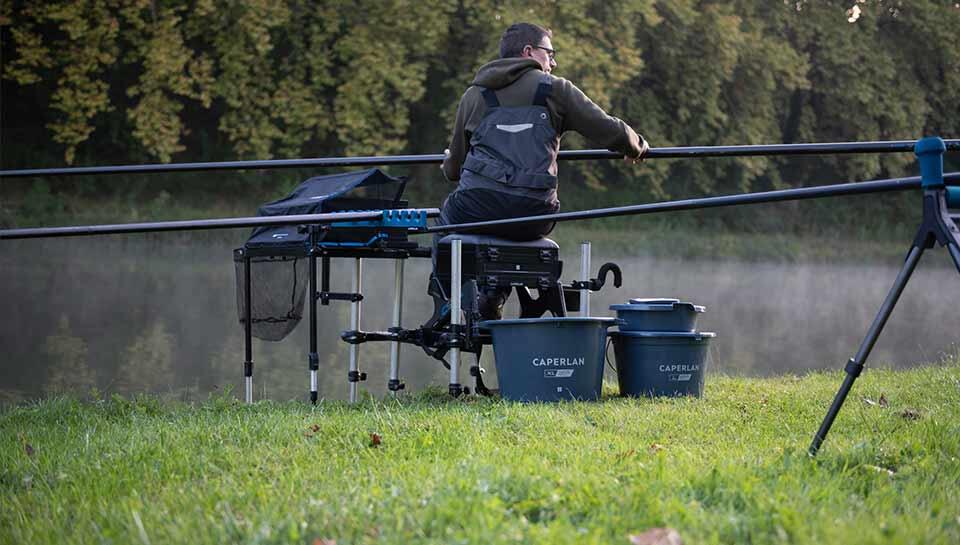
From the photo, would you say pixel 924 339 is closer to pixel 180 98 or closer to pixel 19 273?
pixel 19 273

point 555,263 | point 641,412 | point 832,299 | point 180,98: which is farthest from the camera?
point 180,98

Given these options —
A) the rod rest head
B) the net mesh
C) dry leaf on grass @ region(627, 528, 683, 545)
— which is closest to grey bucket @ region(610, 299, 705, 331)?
the rod rest head

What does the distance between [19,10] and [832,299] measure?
1365 cm

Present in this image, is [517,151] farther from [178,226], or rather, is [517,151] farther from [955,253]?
[955,253]

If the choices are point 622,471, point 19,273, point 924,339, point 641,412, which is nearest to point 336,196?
point 641,412

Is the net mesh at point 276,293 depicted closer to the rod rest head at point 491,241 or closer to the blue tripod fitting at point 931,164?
the rod rest head at point 491,241

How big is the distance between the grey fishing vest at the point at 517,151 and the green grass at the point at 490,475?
1.04 m

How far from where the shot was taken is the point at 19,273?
15109 millimetres

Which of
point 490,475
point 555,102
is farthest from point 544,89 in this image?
point 490,475

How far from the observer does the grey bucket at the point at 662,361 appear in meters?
5.69

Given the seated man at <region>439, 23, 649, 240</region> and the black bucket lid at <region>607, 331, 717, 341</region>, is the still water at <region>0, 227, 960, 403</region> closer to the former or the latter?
the seated man at <region>439, 23, 649, 240</region>

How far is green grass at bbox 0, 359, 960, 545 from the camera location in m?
2.90

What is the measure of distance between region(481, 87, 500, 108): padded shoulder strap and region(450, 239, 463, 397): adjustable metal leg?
668 millimetres

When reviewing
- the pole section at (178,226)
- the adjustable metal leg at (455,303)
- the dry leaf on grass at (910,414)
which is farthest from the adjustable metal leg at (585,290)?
the dry leaf on grass at (910,414)
